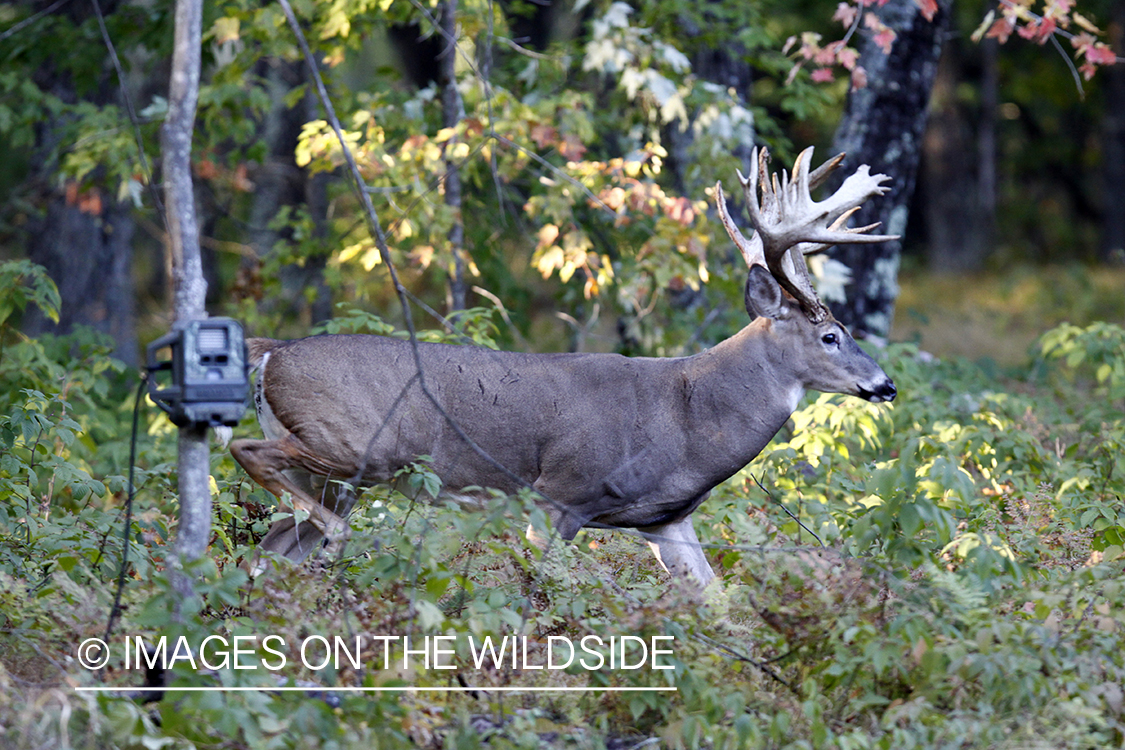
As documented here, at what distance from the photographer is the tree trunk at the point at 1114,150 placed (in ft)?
60.6

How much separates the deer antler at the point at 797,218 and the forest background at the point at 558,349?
93 cm

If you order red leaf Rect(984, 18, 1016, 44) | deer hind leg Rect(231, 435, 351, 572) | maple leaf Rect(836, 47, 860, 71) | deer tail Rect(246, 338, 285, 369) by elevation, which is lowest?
deer hind leg Rect(231, 435, 351, 572)

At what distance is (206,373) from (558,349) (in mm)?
7647

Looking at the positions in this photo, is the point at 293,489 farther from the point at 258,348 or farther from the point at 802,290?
the point at 802,290

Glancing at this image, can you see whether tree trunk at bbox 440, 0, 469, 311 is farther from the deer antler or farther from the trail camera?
the trail camera

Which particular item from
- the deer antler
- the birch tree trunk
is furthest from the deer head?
the birch tree trunk

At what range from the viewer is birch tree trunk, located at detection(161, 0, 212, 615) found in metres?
3.58

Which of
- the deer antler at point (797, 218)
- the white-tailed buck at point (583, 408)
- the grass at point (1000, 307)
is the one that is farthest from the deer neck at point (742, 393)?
the grass at point (1000, 307)

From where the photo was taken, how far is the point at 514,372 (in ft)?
17.6

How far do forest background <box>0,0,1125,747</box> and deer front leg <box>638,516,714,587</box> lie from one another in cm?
14

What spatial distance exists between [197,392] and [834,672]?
6.94 ft

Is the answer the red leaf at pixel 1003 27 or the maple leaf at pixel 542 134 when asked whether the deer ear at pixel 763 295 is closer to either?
the maple leaf at pixel 542 134

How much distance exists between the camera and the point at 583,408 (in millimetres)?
5312
